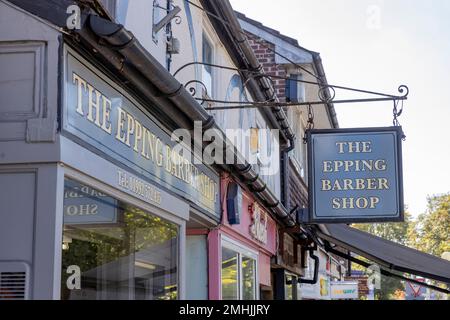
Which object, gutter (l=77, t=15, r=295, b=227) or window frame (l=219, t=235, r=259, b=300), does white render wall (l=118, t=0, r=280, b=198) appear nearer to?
gutter (l=77, t=15, r=295, b=227)

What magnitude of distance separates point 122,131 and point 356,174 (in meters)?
5.30

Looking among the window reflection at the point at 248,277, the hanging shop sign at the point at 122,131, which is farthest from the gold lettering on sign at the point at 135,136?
the window reflection at the point at 248,277

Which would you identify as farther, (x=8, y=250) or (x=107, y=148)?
(x=107, y=148)

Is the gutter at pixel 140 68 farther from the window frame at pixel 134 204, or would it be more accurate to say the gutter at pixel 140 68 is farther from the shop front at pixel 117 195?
the window frame at pixel 134 204

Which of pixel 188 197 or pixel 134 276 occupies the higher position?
pixel 188 197

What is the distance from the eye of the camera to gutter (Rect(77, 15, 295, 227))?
444cm

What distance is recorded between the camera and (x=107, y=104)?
4.95 m

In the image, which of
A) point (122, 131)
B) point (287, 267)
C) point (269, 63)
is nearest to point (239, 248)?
point (287, 267)

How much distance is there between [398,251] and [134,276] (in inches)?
344

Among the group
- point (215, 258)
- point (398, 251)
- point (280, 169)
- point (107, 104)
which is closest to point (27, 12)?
point (107, 104)

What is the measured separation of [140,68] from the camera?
5098 mm
